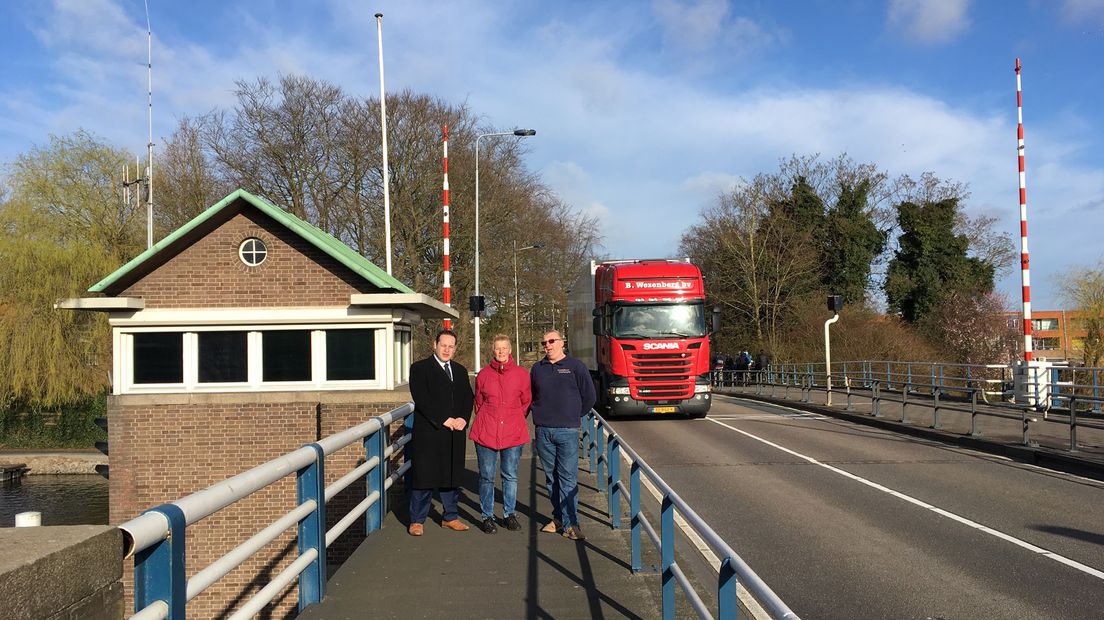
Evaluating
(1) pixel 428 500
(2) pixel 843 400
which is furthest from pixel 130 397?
(2) pixel 843 400

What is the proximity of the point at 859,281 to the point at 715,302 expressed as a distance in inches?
290

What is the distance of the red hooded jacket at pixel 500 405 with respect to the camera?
7488 millimetres

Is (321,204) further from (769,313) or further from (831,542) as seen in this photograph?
(831,542)

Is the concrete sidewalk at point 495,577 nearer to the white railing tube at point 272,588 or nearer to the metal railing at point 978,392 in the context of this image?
the white railing tube at point 272,588

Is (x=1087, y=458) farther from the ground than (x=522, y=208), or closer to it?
closer to it

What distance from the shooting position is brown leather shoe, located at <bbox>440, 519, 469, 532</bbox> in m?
7.66

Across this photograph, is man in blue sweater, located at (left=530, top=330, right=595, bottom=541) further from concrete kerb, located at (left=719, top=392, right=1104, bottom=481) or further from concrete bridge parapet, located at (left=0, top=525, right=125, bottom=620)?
concrete kerb, located at (left=719, top=392, right=1104, bottom=481)

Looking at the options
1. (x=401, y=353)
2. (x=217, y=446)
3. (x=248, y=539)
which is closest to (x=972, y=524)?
(x=248, y=539)

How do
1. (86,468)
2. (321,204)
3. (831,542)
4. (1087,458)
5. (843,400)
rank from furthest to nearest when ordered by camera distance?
(321,204) < (86,468) < (843,400) < (1087,458) < (831,542)

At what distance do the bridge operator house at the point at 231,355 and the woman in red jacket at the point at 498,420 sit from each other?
741cm

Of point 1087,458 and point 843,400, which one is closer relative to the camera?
point 1087,458

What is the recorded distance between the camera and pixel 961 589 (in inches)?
255

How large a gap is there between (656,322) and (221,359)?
32.3ft

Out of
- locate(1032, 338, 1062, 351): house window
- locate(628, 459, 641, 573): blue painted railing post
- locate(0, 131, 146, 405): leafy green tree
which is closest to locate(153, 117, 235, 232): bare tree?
locate(0, 131, 146, 405): leafy green tree
